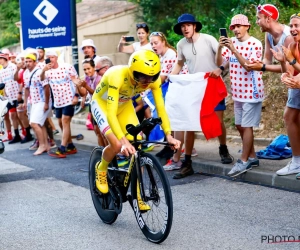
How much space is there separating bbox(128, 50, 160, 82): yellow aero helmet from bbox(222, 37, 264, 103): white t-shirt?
9.32 feet

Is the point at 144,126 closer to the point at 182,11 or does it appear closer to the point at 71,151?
the point at 71,151

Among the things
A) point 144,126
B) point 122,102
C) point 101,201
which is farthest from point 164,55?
point 144,126

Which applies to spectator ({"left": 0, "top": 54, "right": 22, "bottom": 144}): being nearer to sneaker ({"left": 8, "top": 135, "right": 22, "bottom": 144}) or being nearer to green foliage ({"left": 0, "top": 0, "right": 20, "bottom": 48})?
sneaker ({"left": 8, "top": 135, "right": 22, "bottom": 144})

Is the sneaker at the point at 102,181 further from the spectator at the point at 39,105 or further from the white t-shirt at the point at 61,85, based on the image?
the spectator at the point at 39,105

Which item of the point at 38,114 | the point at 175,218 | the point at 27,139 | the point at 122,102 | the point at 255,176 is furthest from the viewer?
the point at 27,139

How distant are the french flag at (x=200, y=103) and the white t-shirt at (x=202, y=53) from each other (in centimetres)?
Answer: 20

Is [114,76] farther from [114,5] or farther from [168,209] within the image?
[114,5]

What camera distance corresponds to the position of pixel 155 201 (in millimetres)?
6234

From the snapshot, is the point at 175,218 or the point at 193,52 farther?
the point at 193,52

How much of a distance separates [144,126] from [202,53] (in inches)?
137

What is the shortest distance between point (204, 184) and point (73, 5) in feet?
25.5

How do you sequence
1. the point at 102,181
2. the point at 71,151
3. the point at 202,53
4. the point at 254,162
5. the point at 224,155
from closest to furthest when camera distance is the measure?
1. the point at 102,181
2. the point at 254,162
3. the point at 202,53
4. the point at 224,155
5. the point at 71,151

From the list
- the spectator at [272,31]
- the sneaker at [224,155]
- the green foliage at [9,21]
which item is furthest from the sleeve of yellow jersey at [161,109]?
the green foliage at [9,21]

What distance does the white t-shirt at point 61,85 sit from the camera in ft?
40.9
